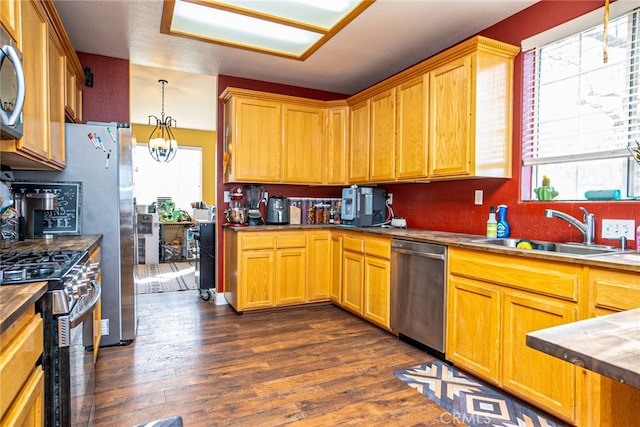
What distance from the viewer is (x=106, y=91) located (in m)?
3.75

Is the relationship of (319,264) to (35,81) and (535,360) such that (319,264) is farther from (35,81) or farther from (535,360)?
(35,81)

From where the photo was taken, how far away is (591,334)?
33.3 inches

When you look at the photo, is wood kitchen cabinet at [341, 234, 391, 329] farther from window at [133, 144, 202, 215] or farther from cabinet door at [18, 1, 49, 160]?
window at [133, 144, 202, 215]

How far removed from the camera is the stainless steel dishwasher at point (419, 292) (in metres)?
2.69

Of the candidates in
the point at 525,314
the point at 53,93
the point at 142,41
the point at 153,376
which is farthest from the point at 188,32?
the point at 525,314

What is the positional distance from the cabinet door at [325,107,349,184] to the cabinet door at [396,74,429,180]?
0.95 m

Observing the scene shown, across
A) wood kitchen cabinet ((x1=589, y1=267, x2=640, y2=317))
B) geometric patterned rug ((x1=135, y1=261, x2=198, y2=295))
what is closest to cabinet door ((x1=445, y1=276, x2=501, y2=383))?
wood kitchen cabinet ((x1=589, y1=267, x2=640, y2=317))

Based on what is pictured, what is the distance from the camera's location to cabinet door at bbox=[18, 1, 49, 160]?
1.75 meters

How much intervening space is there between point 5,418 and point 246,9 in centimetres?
257

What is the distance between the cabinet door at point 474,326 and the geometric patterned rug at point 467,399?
9cm

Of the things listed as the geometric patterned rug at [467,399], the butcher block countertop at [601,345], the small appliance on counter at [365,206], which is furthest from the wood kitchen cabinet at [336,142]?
the butcher block countertop at [601,345]

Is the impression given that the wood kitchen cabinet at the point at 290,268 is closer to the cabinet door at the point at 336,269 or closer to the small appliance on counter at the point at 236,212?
the cabinet door at the point at 336,269

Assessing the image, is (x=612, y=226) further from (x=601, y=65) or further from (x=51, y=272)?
(x=51, y=272)

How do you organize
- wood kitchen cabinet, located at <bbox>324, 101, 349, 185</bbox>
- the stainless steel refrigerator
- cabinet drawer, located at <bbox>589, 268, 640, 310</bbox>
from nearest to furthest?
cabinet drawer, located at <bbox>589, 268, 640, 310</bbox>
the stainless steel refrigerator
wood kitchen cabinet, located at <bbox>324, 101, 349, 185</bbox>
